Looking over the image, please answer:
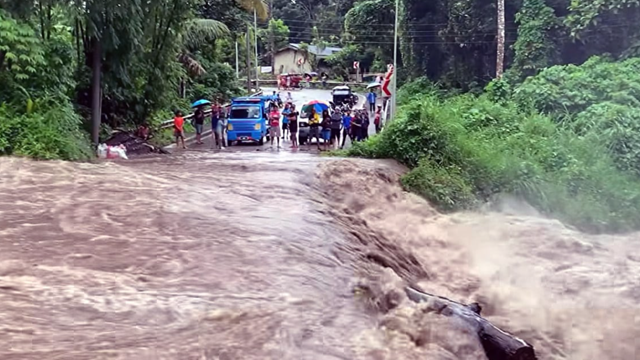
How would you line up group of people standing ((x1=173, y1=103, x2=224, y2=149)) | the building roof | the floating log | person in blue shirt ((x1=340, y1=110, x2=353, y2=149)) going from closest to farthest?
the floating log, group of people standing ((x1=173, y1=103, x2=224, y2=149)), person in blue shirt ((x1=340, y1=110, x2=353, y2=149)), the building roof

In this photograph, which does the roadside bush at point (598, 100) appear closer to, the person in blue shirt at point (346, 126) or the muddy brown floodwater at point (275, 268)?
the muddy brown floodwater at point (275, 268)

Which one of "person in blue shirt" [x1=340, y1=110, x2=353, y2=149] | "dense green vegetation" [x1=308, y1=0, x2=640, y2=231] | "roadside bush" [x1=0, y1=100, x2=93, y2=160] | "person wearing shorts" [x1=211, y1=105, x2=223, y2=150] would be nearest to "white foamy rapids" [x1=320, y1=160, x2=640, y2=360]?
"dense green vegetation" [x1=308, y1=0, x2=640, y2=231]

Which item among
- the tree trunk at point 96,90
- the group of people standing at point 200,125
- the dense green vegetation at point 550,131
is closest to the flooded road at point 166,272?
the dense green vegetation at point 550,131

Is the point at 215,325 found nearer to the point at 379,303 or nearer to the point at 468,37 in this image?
the point at 379,303

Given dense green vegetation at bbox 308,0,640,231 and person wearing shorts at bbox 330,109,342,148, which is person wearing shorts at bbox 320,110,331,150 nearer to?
person wearing shorts at bbox 330,109,342,148

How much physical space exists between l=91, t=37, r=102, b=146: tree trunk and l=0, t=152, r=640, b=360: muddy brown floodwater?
14.1 ft

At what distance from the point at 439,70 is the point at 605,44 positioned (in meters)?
14.1

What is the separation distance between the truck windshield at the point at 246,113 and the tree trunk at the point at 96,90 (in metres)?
6.90

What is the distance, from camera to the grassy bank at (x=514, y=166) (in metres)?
15.6

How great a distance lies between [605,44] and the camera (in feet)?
90.4

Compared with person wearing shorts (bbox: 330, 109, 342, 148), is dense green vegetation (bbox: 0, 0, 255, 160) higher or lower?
higher

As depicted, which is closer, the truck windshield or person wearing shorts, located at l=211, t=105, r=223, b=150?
person wearing shorts, located at l=211, t=105, r=223, b=150

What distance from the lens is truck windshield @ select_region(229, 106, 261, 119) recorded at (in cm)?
2662

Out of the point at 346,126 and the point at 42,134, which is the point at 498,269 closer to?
the point at 42,134
